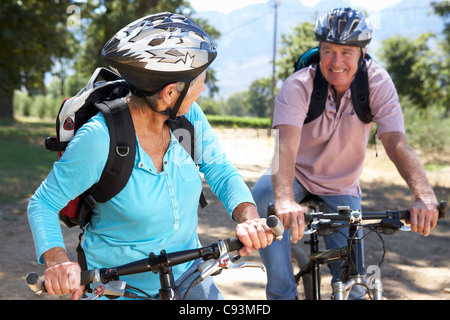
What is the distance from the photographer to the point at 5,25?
54.9 ft

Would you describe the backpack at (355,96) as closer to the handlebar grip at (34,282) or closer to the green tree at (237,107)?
the handlebar grip at (34,282)

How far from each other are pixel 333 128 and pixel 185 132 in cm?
141

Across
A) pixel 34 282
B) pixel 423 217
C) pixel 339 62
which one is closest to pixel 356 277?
pixel 423 217

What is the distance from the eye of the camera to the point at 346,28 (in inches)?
128

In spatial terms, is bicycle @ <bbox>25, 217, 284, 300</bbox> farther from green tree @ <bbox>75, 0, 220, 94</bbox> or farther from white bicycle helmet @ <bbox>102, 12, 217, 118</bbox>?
Result: green tree @ <bbox>75, 0, 220, 94</bbox>

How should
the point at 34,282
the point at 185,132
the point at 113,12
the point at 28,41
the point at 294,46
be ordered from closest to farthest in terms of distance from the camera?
the point at 34,282, the point at 185,132, the point at 28,41, the point at 113,12, the point at 294,46

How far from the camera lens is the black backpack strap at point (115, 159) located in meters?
2.10

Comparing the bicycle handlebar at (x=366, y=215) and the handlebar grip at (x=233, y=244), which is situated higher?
the handlebar grip at (x=233, y=244)

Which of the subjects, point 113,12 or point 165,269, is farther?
point 113,12

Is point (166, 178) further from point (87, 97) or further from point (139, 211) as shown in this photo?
point (87, 97)

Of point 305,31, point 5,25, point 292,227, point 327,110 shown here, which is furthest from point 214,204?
point 305,31

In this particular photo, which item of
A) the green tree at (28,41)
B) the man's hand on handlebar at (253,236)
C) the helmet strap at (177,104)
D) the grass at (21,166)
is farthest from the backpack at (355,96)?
the green tree at (28,41)

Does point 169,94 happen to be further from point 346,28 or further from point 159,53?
point 346,28

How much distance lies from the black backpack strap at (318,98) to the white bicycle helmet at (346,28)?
0.29 metres
